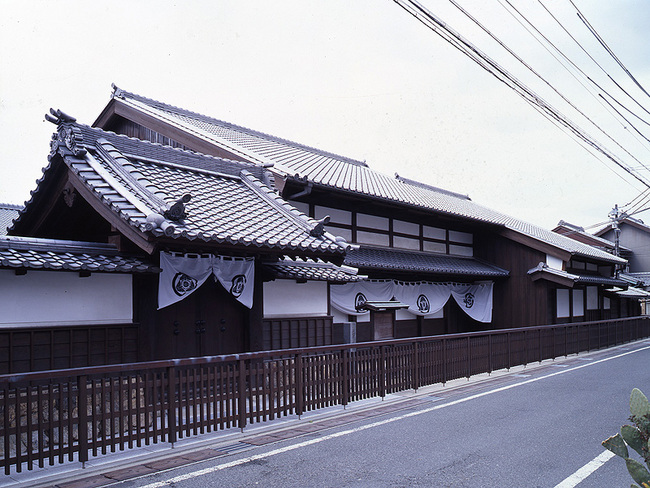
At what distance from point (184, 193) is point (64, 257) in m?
2.51

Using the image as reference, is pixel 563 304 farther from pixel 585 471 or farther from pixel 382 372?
pixel 585 471

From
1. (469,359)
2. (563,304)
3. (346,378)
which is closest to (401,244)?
(469,359)

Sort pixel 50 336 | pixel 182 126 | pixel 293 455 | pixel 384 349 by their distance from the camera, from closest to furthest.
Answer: pixel 293 455 → pixel 50 336 → pixel 384 349 → pixel 182 126

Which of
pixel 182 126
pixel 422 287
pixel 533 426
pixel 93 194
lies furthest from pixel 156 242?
pixel 422 287

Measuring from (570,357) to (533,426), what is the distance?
11499 mm

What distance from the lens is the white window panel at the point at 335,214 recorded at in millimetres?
15625

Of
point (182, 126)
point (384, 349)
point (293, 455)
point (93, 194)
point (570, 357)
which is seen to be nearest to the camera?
point (293, 455)

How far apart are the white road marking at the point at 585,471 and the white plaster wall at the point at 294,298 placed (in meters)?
7.00

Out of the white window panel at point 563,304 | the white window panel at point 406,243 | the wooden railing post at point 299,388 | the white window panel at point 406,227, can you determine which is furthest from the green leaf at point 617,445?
the white window panel at point 563,304

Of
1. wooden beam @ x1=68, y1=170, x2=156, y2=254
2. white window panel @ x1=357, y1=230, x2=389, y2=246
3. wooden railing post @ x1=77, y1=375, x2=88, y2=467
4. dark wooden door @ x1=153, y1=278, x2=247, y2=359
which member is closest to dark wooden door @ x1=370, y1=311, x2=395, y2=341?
white window panel @ x1=357, y1=230, x2=389, y2=246

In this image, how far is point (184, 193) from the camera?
9.63m

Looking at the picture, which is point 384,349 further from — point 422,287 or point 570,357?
point 570,357

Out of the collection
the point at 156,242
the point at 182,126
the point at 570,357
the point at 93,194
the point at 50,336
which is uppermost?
the point at 182,126

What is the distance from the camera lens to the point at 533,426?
26.1ft
